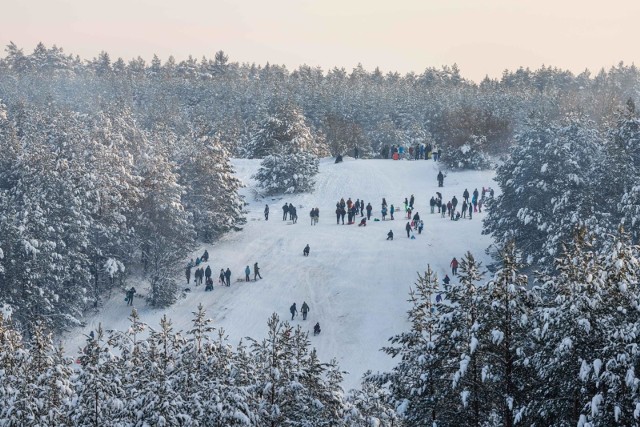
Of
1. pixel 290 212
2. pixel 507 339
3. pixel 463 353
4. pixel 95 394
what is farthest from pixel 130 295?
pixel 507 339

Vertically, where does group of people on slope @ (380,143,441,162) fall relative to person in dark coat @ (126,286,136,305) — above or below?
above

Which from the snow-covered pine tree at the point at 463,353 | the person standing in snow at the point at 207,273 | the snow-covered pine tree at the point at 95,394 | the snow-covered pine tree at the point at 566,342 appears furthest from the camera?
the person standing in snow at the point at 207,273

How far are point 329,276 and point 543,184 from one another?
12924 millimetres

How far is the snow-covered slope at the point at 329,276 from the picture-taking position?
38.3m

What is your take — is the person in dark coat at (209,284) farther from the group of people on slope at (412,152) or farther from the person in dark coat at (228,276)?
the group of people on slope at (412,152)

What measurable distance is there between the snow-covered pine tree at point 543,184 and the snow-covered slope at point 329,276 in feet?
13.7

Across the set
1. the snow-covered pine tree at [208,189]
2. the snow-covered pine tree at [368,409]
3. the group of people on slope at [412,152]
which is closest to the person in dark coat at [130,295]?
the snow-covered pine tree at [208,189]

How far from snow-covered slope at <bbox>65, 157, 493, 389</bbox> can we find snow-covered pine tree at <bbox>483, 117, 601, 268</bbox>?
4.19 m

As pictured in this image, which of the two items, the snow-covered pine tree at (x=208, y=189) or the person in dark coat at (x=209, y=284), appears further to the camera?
the snow-covered pine tree at (x=208, y=189)

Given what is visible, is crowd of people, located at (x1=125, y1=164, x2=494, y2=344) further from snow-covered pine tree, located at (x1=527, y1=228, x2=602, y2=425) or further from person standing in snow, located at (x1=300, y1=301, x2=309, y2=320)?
snow-covered pine tree, located at (x1=527, y1=228, x2=602, y2=425)

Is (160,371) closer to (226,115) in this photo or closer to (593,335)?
(593,335)

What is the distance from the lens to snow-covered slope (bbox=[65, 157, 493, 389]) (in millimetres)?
38281

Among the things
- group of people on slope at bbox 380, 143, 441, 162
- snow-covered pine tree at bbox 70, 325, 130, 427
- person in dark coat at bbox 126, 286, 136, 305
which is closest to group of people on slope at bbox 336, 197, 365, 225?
person in dark coat at bbox 126, 286, 136, 305

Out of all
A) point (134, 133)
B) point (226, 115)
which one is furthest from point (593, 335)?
point (226, 115)
